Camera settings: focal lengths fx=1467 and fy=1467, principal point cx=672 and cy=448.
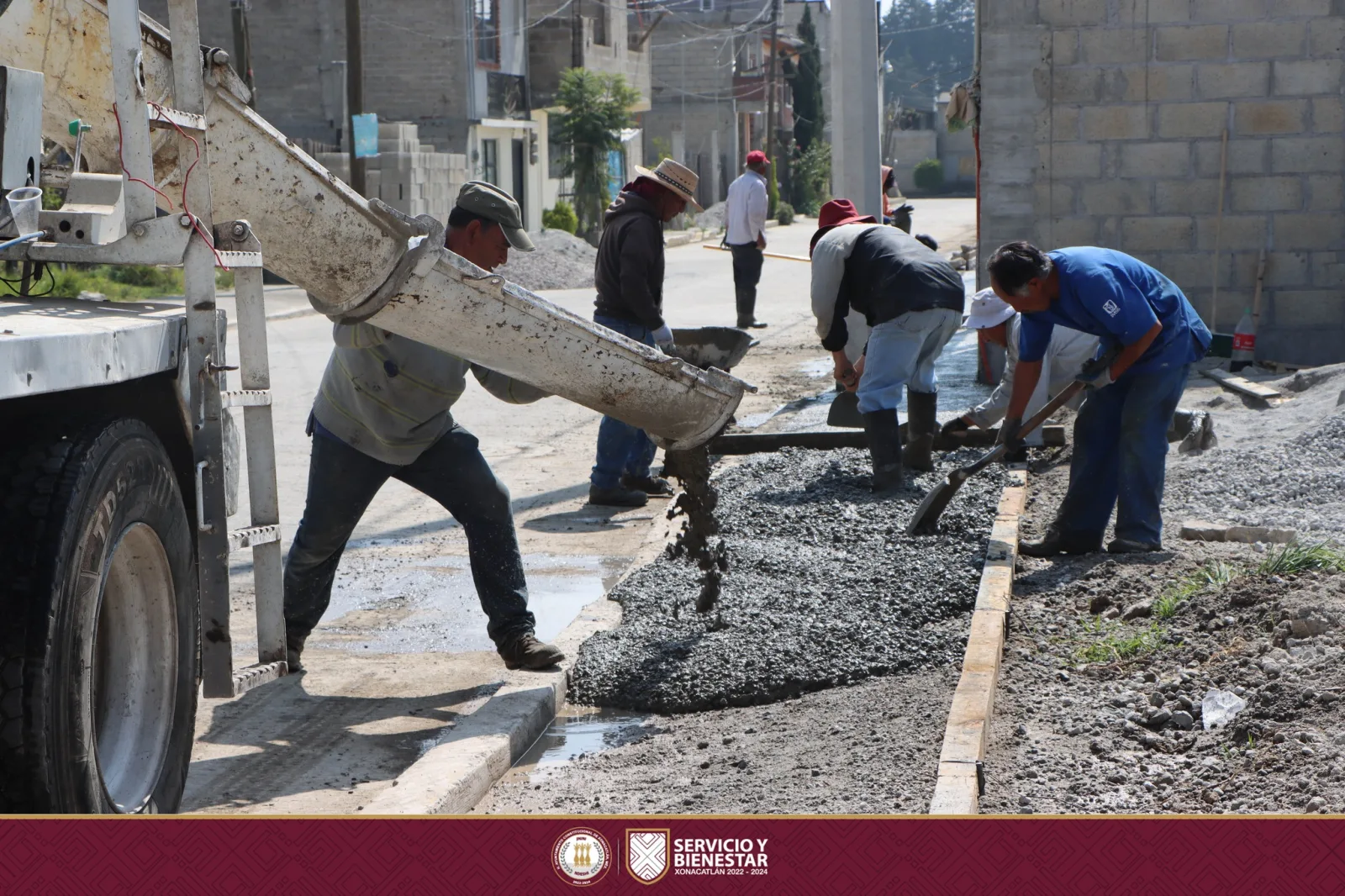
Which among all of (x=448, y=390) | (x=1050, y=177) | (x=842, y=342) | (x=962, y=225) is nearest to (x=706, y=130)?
(x=962, y=225)

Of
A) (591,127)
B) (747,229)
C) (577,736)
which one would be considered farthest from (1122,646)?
(591,127)

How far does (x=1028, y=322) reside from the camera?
6656 millimetres

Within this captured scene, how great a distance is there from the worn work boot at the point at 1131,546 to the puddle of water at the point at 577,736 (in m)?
2.64

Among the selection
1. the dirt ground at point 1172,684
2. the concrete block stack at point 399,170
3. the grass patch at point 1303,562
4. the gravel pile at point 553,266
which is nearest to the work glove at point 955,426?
the dirt ground at point 1172,684

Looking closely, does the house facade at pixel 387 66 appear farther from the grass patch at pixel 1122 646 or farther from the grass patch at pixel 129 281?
the grass patch at pixel 1122 646

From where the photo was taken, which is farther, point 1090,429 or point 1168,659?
point 1090,429

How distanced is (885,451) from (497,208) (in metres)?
3.54

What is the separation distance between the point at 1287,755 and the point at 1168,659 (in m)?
1.04

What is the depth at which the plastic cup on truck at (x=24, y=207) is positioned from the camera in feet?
10.6

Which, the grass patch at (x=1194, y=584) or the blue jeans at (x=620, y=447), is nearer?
the grass patch at (x=1194, y=584)

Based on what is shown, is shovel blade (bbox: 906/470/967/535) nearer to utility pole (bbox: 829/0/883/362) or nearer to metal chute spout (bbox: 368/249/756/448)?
metal chute spout (bbox: 368/249/756/448)

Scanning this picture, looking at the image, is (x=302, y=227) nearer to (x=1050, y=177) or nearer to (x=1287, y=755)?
(x=1287, y=755)

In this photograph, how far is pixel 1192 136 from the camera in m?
12.0
